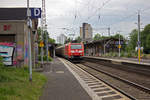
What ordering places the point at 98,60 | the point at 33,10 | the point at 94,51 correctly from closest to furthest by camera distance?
the point at 33,10
the point at 98,60
the point at 94,51

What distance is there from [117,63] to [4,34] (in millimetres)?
13901

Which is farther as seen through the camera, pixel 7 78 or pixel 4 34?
pixel 4 34

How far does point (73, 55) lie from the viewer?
1062 inches

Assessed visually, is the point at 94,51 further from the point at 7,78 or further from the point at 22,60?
the point at 7,78

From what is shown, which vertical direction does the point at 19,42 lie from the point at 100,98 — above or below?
above

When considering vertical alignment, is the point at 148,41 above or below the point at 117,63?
above

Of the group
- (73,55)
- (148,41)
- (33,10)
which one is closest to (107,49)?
(148,41)

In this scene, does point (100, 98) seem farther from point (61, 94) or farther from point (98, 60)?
point (98, 60)

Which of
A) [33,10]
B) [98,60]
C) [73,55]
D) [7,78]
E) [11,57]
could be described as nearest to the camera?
[7,78]

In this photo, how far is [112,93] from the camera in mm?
8281

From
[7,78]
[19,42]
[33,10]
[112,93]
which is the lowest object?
[112,93]

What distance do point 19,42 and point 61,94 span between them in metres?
9.51

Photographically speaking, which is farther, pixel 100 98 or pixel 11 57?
pixel 11 57

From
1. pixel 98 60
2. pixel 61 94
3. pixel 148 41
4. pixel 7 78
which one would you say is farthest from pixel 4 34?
pixel 148 41
